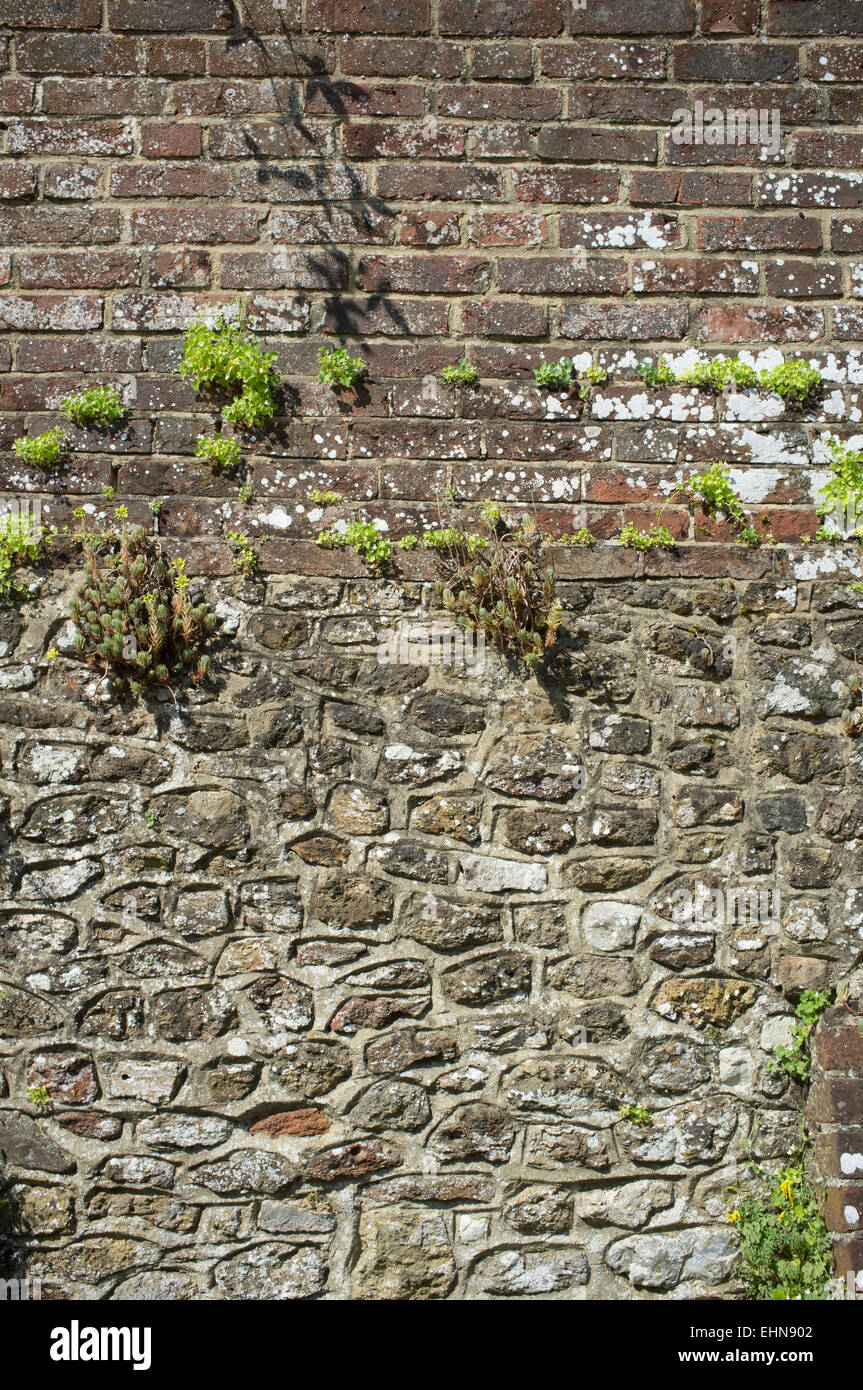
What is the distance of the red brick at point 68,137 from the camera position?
110 inches

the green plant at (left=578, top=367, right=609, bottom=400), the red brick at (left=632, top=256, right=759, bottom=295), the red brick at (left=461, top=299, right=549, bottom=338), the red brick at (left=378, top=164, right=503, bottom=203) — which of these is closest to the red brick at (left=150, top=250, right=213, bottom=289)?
the red brick at (left=378, top=164, right=503, bottom=203)

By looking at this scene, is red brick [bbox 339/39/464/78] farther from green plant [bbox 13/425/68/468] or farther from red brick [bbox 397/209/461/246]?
green plant [bbox 13/425/68/468]

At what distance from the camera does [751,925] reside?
2.67 metres

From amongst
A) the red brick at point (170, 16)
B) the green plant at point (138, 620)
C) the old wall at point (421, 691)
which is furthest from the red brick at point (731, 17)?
the green plant at point (138, 620)

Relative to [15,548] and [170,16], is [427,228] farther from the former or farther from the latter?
[15,548]

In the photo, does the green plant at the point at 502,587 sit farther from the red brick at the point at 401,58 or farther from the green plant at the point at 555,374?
the red brick at the point at 401,58

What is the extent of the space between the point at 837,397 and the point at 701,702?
40.4 inches

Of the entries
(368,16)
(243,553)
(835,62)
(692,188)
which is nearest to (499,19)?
(368,16)

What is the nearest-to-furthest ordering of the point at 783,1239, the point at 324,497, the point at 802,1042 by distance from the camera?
1. the point at 783,1239
2. the point at 802,1042
3. the point at 324,497

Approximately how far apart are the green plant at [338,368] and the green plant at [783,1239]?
2.57m

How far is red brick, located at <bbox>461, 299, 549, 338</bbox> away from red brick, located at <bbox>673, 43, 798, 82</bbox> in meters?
→ 0.86

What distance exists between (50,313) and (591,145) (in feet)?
5.66

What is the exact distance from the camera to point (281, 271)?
2.78 meters

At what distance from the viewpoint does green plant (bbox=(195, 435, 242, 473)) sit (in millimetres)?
2721
